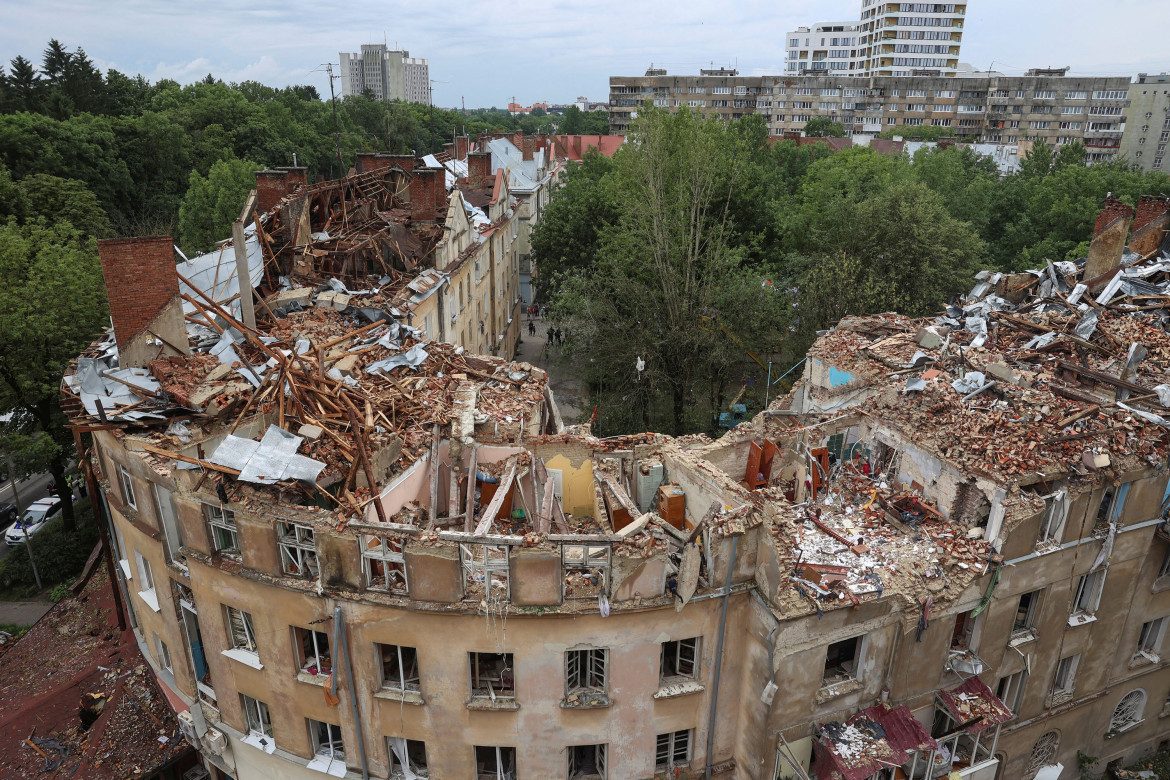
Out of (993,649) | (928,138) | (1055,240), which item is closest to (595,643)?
(993,649)

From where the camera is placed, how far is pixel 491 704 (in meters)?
14.4

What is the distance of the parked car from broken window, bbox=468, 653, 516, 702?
2739 cm

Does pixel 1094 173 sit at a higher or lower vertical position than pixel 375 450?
higher

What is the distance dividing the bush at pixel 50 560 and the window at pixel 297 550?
22.0 m

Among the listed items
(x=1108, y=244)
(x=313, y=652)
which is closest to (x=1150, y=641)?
(x=1108, y=244)

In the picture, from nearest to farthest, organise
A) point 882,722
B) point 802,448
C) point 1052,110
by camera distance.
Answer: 1. point 882,722
2. point 802,448
3. point 1052,110

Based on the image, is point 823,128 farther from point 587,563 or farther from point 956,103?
point 587,563

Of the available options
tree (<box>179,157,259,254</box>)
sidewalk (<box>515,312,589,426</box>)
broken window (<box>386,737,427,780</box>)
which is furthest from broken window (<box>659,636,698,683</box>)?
tree (<box>179,157,259,254</box>)

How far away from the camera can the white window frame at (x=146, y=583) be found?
17859mm

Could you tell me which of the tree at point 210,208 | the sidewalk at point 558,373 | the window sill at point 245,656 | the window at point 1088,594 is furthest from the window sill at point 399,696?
the tree at point 210,208

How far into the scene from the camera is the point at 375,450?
15945 millimetres

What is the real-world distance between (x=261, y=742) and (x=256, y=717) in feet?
1.82

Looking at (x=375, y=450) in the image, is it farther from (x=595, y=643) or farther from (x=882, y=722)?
(x=882, y=722)

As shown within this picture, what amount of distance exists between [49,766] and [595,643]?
1657 centimetres
